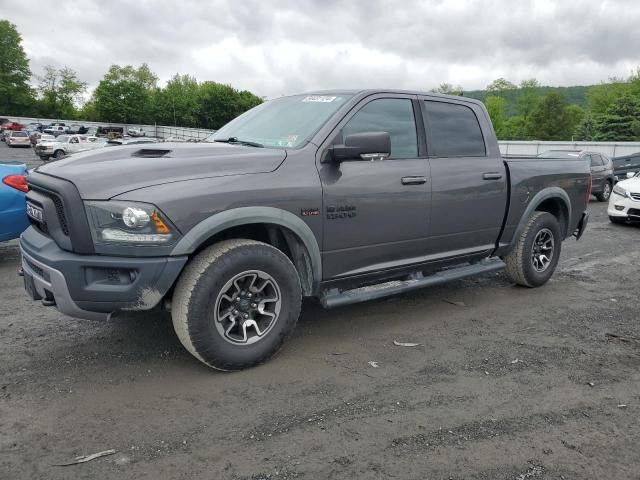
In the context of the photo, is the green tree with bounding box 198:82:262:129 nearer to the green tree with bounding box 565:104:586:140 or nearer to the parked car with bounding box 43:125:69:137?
the parked car with bounding box 43:125:69:137

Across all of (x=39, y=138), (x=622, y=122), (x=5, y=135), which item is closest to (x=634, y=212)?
(x=622, y=122)

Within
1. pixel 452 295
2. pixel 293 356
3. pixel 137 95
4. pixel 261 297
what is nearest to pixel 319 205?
pixel 261 297

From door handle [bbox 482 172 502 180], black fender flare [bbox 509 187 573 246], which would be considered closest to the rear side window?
black fender flare [bbox 509 187 573 246]

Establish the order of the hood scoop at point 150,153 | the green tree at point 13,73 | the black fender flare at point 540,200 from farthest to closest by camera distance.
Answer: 1. the green tree at point 13,73
2. the black fender flare at point 540,200
3. the hood scoop at point 150,153

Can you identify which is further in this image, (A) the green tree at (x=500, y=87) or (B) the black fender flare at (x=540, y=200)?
(A) the green tree at (x=500, y=87)

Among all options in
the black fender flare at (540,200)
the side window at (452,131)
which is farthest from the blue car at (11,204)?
the black fender flare at (540,200)

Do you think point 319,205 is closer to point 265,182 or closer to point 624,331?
point 265,182

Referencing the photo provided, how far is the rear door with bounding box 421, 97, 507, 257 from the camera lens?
14.5 ft

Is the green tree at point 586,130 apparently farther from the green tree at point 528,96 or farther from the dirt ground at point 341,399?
the dirt ground at point 341,399

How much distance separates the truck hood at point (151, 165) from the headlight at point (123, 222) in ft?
0.25

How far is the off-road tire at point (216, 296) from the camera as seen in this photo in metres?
3.17

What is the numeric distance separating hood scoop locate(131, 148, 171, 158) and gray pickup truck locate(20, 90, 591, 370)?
0.06 feet

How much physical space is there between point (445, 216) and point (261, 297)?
1.81 metres

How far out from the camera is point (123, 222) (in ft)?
9.81
